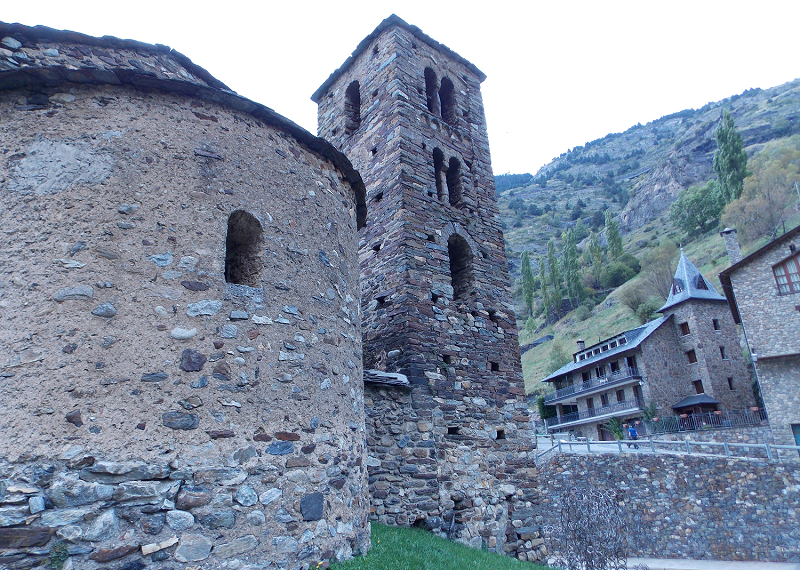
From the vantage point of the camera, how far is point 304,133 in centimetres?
616

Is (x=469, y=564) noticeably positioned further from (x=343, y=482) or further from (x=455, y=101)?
(x=455, y=101)

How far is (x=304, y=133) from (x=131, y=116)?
1876 mm

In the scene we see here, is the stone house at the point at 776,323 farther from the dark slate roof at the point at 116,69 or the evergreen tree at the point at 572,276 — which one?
the evergreen tree at the point at 572,276

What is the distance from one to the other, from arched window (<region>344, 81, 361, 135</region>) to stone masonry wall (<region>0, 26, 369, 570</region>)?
7704 millimetres

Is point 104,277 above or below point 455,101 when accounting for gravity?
below

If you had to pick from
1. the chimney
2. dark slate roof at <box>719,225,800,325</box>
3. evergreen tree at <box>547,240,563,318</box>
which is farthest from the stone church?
evergreen tree at <box>547,240,563,318</box>

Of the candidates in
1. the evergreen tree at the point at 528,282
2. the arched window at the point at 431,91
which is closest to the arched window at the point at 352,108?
the arched window at the point at 431,91

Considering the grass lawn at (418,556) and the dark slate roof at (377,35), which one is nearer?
the grass lawn at (418,556)

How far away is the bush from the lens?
2394 inches

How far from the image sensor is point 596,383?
3300 cm

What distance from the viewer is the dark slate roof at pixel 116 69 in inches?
187

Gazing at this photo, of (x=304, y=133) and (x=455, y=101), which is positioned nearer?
(x=304, y=133)

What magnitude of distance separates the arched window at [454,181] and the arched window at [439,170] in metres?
0.25

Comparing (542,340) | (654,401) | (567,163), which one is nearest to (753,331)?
(654,401)
